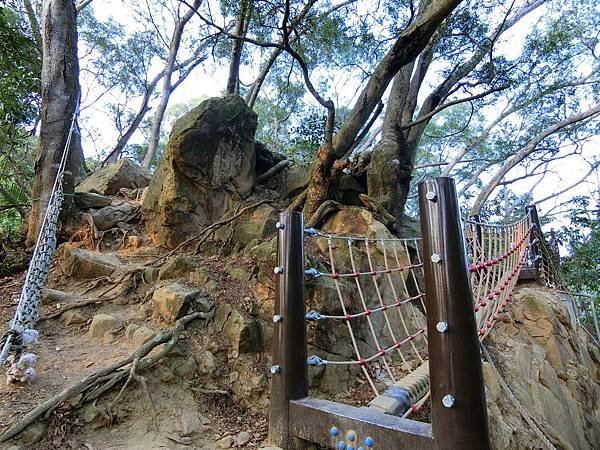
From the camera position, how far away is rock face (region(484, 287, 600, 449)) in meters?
2.31

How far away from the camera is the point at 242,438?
167 cm

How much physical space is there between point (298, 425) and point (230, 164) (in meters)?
3.41

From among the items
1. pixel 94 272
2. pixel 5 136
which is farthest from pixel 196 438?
pixel 5 136

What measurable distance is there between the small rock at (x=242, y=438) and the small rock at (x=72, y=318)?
55.7 inches

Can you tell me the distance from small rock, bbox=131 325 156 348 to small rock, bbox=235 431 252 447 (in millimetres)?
769

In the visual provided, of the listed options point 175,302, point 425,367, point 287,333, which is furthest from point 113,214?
point 425,367

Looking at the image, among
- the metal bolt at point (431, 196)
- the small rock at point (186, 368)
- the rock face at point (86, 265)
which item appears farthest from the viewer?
the rock face at point (86, 265)

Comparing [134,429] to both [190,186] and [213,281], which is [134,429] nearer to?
[213,281]

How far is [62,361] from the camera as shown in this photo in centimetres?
200

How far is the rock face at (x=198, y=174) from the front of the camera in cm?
391

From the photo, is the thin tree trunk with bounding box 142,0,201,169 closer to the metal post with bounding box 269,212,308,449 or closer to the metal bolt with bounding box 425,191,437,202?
the metal post with bounding box 269,212,308,449

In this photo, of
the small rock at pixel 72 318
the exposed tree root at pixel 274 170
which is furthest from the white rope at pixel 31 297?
the exposed tree root at pixel 274 170

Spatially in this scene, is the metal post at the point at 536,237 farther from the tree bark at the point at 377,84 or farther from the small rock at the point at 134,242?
the small rock at the point at 134,242

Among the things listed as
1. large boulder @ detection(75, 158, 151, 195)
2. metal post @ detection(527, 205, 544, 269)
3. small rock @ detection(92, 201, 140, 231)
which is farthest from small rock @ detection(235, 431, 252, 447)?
metal post @ detection(527, 205, 544, 269)
